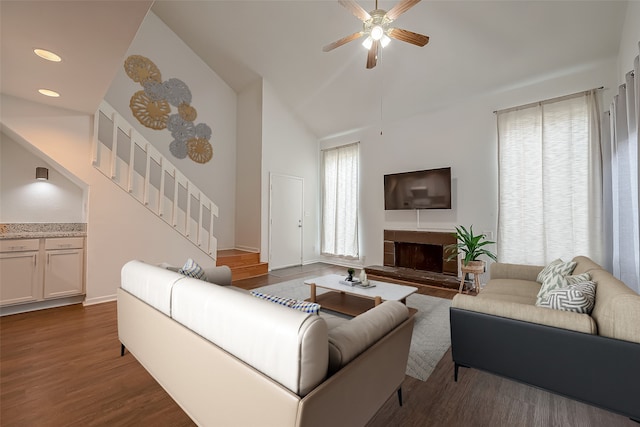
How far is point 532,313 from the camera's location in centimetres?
166

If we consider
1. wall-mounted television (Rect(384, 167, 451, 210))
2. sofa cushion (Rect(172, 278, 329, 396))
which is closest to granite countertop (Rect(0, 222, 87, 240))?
sofa cushion (Rect(172, 278, 329, 396))

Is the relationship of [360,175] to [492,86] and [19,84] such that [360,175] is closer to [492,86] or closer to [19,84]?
[492,86]

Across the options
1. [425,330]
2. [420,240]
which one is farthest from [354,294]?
[420,240]

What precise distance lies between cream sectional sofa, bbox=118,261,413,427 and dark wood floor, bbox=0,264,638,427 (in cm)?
21

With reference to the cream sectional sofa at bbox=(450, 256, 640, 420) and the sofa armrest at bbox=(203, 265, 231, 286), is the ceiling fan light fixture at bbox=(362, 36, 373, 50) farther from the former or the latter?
the sofa armrest at bbox=(203, 265, 231, 286)

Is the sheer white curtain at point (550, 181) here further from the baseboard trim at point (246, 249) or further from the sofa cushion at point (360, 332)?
the baseboard trim at point (246, 249)

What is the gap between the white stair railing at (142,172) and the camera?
12.3 feet

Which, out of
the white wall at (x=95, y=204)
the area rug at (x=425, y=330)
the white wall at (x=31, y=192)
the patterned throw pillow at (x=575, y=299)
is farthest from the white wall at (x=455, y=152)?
the white wall at (x=31, y=192)

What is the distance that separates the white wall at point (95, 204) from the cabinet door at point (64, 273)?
17 cm

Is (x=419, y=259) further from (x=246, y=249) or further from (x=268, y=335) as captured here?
(x=268, y=335)

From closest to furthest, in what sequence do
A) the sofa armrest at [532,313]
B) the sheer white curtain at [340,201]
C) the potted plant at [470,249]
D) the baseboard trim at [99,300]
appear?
the sofa armrest at [532,313]
the baseboard trim at [99,300]
the potted plant at [470,249]
the sheer white curtain at [340,201]

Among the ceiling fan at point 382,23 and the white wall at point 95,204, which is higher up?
the ceiling fan at point 382,23

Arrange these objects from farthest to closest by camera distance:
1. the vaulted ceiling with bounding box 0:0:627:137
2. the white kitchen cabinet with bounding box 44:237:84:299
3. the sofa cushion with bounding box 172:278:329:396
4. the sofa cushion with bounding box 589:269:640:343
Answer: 1. the white kitchen cabinet with bounding box 44:237:84:299
2. the vaulted ceiling with bounding box 0:0:627:137
3. the sofa cushion with bounding box 589:269:640:343
4. the sofa cushion with bounding box 172:278:329:396

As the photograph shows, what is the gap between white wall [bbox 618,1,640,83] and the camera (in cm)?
255
